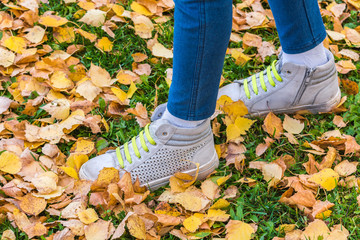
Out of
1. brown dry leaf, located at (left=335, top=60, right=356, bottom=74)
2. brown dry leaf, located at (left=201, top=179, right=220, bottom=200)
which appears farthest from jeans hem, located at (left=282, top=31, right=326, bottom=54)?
brown dry leaf, located at (left=201, top=179, right=220, bottom=200)

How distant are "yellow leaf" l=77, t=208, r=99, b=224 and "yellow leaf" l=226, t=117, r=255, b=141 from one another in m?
0.64

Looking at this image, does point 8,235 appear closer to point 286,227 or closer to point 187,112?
point 187,112

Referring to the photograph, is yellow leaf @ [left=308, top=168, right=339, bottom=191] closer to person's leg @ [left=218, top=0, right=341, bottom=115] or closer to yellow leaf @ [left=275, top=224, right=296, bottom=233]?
yellow leaf @ [left=275, top=224, right=296, bottom=233]

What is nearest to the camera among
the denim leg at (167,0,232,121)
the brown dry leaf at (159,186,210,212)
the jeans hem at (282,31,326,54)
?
the denim leg at (167,0,232,121)

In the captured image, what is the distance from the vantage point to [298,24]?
1.53 meters

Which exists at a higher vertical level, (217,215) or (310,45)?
(310,45)

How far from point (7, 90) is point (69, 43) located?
434 mm

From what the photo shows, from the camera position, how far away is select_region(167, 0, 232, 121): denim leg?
1.16 m

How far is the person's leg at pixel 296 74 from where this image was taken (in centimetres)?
153

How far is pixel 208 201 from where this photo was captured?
150cm

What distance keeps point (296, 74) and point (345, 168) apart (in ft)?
1.39

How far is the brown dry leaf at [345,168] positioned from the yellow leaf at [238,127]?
39 cm

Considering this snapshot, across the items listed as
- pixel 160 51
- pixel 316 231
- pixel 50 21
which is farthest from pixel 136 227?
pixel 50 21

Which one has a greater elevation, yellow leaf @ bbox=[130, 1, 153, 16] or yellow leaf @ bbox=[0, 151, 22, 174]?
yellow leaf @ bbox=[130, 1, 153, 16]
